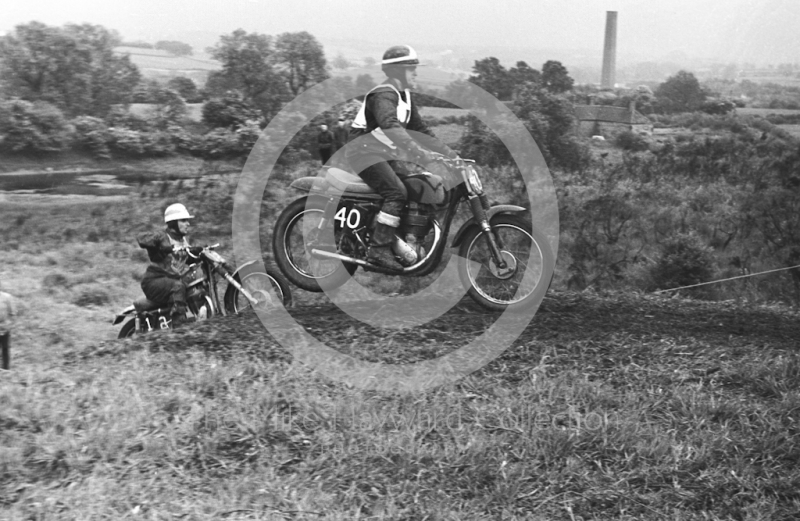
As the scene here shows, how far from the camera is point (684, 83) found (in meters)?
16.7

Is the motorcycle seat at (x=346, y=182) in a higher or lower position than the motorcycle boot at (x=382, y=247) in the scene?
higher

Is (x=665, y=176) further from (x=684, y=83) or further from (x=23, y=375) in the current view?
(x=23, y=375)

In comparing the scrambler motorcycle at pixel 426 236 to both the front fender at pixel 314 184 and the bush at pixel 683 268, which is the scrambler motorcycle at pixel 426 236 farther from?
the bush at pixel 683 268

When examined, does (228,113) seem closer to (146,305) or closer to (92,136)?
(92,136)

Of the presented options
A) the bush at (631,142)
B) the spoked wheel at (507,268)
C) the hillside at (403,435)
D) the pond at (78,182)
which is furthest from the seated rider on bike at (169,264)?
the bush at (631,142)

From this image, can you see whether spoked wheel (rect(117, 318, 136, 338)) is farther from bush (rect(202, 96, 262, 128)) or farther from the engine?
bush (rect(202, 96, 262, 128))

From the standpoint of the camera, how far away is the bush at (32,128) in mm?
10633

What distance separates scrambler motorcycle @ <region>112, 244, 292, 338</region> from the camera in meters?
7.05

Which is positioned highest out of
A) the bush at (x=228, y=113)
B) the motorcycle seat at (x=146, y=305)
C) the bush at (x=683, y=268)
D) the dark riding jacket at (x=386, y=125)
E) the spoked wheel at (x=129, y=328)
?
the dark riding jacket at (x=386, y=125)

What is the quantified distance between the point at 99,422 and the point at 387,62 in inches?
145

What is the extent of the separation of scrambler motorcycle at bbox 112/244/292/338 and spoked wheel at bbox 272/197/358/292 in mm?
166

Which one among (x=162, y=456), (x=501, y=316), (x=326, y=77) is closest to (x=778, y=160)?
(x=326, y=77)

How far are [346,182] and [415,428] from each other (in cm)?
294

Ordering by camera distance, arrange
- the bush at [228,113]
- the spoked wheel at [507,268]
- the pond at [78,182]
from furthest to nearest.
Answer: the bush at [228,113] → the pond at [78,182] → the spoked wheel at [507,268]
